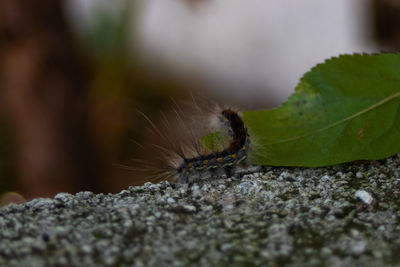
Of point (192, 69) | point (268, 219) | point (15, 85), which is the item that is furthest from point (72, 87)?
point (268, 219)

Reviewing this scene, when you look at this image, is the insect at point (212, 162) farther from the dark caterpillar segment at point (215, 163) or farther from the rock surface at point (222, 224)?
the rock surface at point (222, 224)

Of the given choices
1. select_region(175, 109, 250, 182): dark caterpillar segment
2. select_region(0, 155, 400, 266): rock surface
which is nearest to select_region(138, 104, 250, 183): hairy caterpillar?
select_region(175, 109, 250, 182): dark caterpillar segment

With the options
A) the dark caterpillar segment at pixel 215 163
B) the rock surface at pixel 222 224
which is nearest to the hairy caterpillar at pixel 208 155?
the dark caterpillar segment at pixel 215 163

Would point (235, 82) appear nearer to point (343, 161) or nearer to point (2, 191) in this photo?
point (2, 191)

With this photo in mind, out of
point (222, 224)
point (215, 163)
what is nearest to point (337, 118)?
point (215, 163)

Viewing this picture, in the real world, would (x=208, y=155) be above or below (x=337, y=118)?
below

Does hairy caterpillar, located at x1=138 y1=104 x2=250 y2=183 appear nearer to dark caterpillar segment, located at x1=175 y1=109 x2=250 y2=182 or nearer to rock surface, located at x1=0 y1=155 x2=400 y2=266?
dark caterpillar segment, located at x1=175 y1=109 x2=250 y2=182

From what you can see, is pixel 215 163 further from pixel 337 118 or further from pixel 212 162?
pixel 337 118
